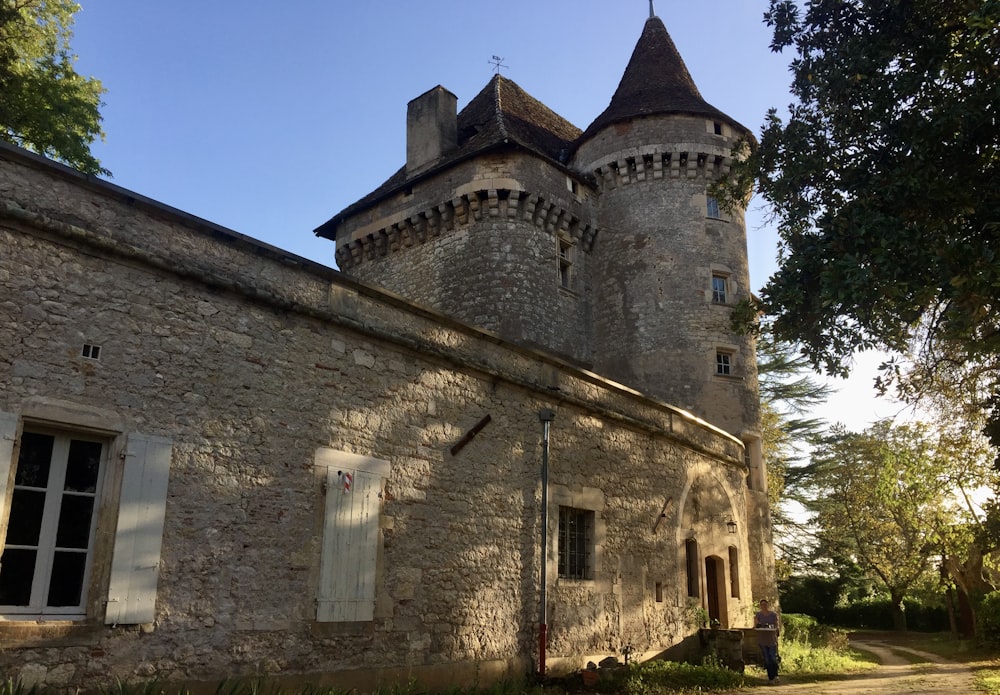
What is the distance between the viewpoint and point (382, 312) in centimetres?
857

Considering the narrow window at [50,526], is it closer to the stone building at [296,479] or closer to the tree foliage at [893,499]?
the stone building at [296,479]

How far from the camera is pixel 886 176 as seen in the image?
9.34 meters

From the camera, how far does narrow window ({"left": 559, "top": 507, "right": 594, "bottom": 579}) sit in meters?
10.4

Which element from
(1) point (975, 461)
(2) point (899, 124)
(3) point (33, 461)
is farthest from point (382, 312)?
(1) point (975, 461)

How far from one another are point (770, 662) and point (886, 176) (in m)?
7.17

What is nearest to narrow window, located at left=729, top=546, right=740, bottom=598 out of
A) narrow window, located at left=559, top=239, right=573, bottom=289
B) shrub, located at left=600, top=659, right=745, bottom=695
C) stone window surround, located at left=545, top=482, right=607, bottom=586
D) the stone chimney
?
shrub, located at left=600, top=659, right=745, bottom=695

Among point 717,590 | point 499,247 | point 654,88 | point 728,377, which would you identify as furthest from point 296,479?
point 654,88

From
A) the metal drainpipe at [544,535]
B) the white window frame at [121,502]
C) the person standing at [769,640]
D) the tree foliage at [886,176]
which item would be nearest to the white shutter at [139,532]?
the white window frame at [121,502]

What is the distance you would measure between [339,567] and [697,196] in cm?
1408

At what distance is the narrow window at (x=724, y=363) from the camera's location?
18.0 meters

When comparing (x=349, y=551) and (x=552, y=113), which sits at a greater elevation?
(x=552, y=113)

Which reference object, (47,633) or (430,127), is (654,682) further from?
(430,127)

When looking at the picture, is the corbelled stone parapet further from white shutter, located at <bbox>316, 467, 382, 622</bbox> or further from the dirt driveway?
the dirt driveway

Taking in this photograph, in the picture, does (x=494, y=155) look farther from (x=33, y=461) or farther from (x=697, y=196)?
(x=33, y=461)
